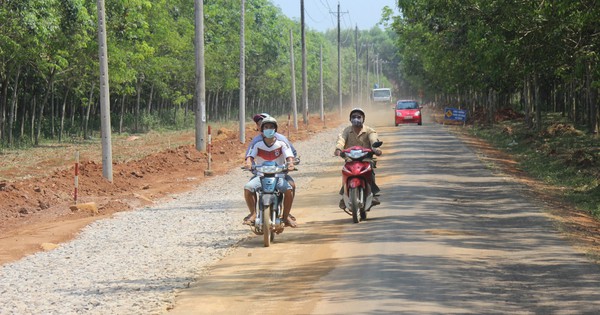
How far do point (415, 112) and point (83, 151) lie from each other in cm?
2689

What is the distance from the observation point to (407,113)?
65.2 meters

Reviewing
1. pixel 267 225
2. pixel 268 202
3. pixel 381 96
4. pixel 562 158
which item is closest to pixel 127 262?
pixel 267 225

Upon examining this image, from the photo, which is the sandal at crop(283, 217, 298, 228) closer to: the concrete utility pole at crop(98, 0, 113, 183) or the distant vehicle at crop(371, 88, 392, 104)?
the concrete utility pole at crop(98, 0, 113, 183)

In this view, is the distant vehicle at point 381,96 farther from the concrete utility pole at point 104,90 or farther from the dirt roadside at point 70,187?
the concrete utility pole at point 104,90

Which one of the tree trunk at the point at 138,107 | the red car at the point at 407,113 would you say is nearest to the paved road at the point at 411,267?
the red car at the point at 407,113

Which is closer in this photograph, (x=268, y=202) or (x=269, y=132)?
(x=268, y=202)

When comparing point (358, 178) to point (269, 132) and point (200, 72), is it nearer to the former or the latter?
point (269, 132)

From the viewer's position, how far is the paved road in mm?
9695

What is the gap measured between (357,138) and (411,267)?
521 centimetres

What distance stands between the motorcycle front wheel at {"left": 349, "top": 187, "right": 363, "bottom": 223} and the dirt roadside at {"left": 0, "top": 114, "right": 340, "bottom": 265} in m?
4.56

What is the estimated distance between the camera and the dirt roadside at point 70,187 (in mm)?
17031

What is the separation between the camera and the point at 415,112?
215 feet

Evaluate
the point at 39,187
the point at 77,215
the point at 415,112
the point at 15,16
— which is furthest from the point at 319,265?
the point at 415,112

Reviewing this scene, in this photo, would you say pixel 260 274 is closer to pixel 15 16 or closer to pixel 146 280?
pixel 146 280
